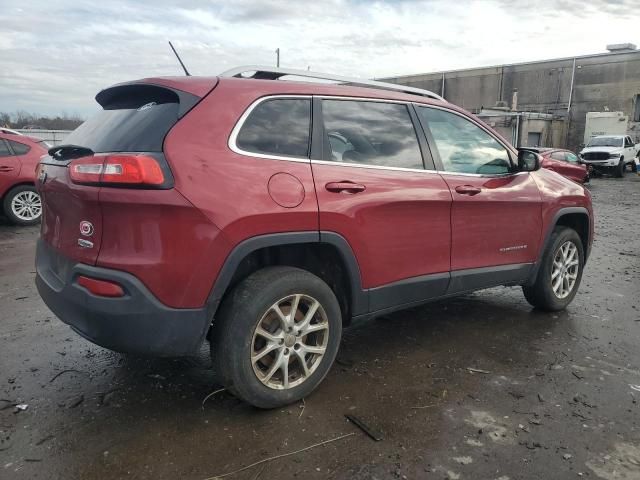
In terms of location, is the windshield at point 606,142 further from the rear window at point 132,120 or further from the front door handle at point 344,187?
the rear window at point 132,120

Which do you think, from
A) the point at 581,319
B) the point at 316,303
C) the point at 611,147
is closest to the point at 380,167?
the point at 316,303

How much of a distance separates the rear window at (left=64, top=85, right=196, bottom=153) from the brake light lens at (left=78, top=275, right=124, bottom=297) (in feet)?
2.18

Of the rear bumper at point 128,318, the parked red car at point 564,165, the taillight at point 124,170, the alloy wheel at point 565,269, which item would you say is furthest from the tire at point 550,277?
the parked red car at point 564,165

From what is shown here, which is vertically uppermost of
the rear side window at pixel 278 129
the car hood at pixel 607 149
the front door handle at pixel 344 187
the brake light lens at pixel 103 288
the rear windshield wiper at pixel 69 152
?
the rear side window at pixel 278 129

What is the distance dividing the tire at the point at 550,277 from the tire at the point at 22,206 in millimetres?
8167

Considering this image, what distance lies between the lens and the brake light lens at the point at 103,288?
95.2 inches

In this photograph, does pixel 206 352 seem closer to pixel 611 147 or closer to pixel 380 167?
pixel 380 167

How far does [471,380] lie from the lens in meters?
3.33

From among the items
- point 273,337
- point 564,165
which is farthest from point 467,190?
point 564,165

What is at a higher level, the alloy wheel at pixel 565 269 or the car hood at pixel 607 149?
the car hood at pixel 607 149

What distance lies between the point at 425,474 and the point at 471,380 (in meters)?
1.08

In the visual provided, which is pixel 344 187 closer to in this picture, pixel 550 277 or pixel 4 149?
pixel 550 277

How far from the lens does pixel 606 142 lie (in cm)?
2519

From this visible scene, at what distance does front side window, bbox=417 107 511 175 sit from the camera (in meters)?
3.67
